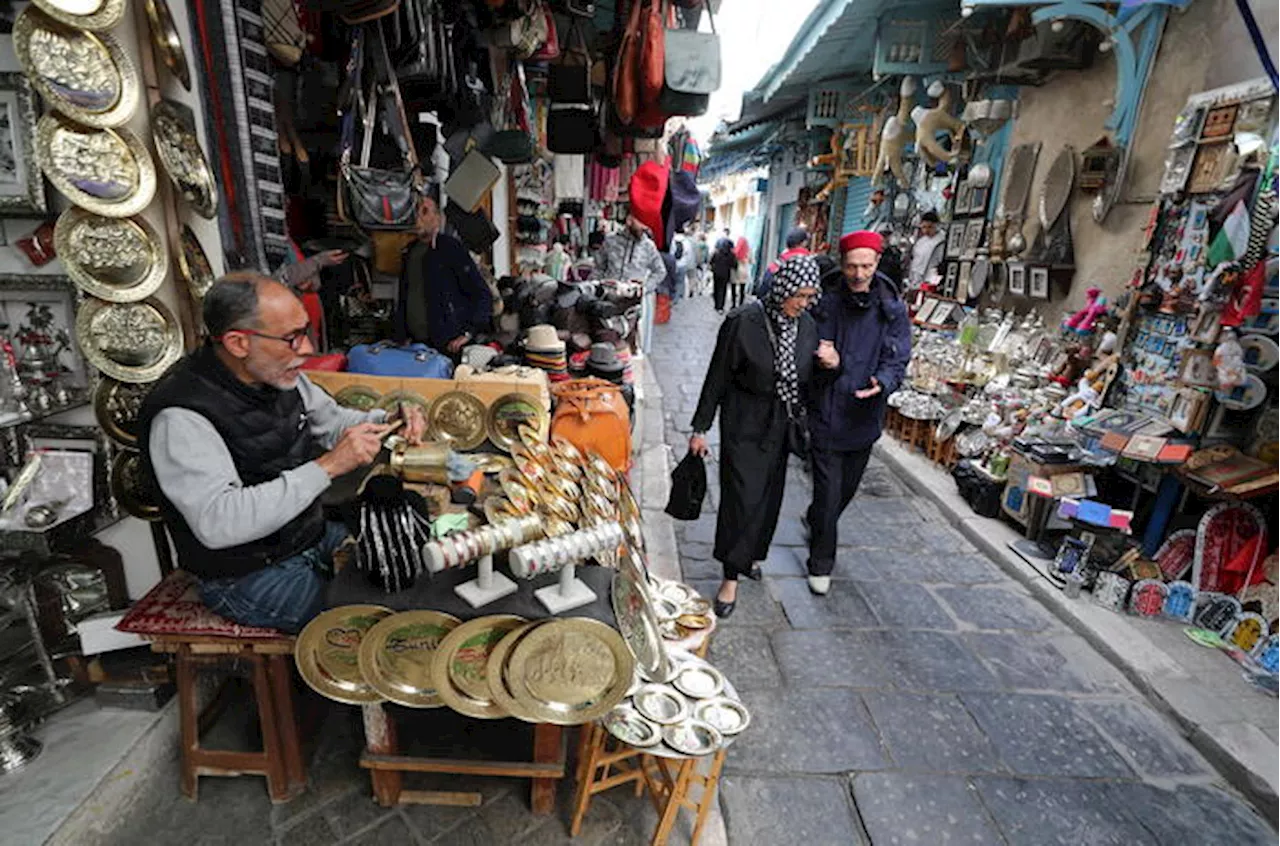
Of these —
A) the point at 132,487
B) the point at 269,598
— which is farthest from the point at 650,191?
the point at 269,598

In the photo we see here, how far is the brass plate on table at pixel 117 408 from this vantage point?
93.2 inches

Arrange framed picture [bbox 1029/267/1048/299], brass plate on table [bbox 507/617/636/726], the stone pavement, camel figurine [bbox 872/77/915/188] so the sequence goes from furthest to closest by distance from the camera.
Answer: camel figurine [bbox 872/77/915/188], framed picture [bbox 1029/267/1048/299], the stone pavement, brass plate on table [bbox 507/617/636/726]

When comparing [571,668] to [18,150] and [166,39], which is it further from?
[166,39]

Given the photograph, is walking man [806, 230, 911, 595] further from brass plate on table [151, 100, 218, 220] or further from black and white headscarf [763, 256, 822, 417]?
brass plate on table [151, 100, 218, 220]

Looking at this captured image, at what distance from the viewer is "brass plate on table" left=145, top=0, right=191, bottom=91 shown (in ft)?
7.28

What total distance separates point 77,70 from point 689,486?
2.96 meters

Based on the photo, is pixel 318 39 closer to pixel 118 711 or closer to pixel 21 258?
pixel 21 258

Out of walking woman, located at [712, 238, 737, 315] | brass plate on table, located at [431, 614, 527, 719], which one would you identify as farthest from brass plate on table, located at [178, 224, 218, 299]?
walking woman, located at [712, 238, 737, 315]

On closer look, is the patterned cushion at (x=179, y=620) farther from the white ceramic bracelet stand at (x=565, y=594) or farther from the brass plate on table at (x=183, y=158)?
the brass plate on table at (x=183, y=158)

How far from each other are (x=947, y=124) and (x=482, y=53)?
5657mm

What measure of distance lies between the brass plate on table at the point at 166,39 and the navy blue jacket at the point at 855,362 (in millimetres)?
3098

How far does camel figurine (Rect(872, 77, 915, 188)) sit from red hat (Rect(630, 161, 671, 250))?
369 cm

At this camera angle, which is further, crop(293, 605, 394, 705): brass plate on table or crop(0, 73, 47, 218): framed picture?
crop(0, 73, 47, 218): framed picture

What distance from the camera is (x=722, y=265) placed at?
1488 cm
